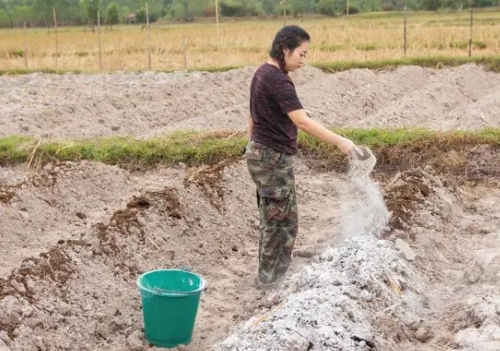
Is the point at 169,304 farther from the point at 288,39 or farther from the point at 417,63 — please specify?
the point at 417,63

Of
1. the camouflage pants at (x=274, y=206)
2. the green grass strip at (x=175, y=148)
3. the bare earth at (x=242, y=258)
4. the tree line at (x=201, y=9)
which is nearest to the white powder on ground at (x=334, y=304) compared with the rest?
the bare earth at (x=242, y=258)

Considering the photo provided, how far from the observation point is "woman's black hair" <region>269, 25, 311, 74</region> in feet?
16.4

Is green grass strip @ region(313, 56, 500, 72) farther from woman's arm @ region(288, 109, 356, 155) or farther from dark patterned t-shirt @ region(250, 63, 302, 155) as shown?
woman's arm @ region(288, 109, 356, 155)

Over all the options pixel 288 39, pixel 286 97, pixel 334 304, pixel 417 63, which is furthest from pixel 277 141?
pixel 417 63

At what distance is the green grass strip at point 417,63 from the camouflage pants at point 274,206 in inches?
447

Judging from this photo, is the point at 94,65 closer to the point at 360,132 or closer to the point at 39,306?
the point at 360,132

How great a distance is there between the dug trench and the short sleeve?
1094 millimetres

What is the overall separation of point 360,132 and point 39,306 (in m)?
5.02

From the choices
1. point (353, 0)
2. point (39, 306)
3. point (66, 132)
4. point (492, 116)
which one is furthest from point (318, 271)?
point (353, 0)

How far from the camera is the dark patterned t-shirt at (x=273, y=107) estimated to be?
196 inches

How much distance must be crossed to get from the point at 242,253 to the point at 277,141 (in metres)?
1.55

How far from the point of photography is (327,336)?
408 centimetres

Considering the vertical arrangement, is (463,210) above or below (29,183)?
below

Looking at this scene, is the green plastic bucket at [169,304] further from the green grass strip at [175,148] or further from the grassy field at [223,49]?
the grassy field at [223,49]
